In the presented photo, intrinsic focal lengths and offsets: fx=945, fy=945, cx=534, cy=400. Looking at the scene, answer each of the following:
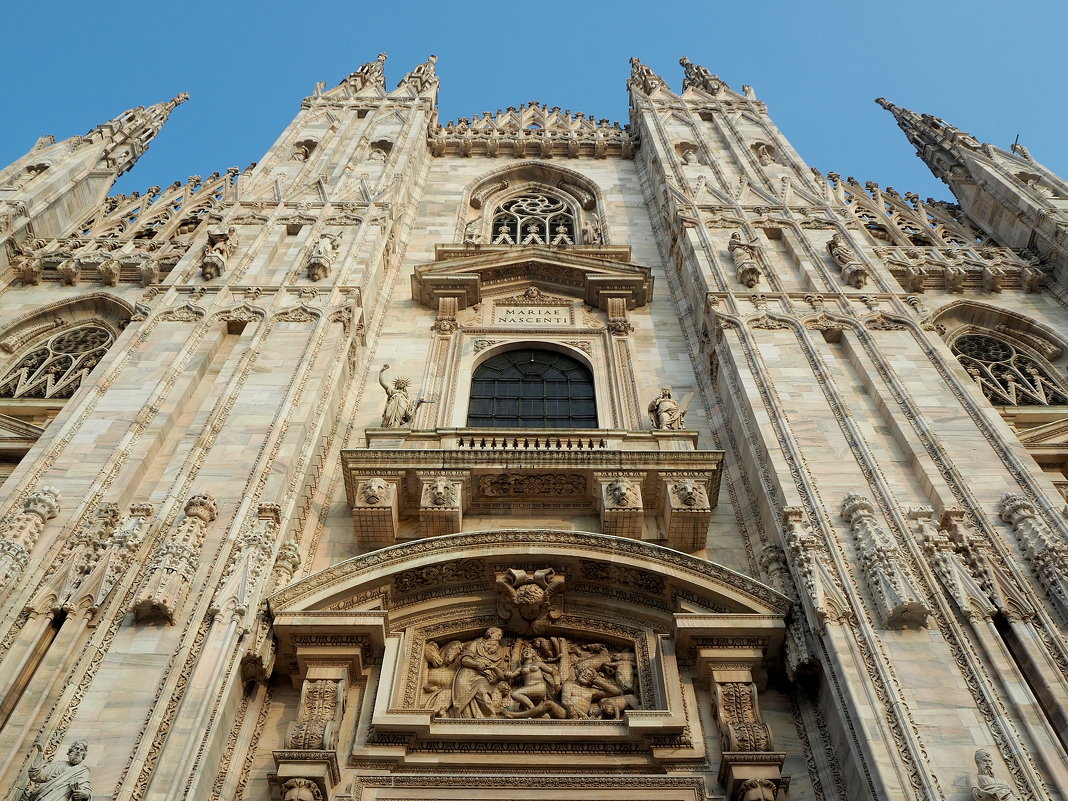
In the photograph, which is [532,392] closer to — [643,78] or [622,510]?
[622,510]

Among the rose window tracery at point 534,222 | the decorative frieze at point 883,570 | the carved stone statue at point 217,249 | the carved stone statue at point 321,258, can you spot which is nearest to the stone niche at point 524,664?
the decorative frieze at point 883,570

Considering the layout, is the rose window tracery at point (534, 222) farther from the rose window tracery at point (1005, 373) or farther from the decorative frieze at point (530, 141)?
the rose window tracery at point (1005, 373)

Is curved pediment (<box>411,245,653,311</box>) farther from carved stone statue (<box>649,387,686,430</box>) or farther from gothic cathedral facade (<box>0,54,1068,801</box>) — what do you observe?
carved stone statue (<box>649,387,686,430</box>)

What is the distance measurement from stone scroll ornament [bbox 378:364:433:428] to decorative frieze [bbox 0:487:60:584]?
14.9 ft

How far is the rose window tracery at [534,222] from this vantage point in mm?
23245

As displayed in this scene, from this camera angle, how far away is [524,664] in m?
10.6

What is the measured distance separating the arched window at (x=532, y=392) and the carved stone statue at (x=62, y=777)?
8245mm

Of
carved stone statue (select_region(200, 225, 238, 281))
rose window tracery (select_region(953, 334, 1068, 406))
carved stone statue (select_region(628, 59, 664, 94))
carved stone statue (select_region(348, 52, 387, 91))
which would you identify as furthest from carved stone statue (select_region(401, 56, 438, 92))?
rose window tracery (select_region(953, 334, 1068, 406))

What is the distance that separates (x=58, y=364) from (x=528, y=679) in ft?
36.8

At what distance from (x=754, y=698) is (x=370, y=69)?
25.6m

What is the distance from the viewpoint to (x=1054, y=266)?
19.3 metres

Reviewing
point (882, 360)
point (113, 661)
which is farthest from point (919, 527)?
point (113, 661)

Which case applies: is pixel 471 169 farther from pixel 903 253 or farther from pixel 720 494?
pixel 720 494

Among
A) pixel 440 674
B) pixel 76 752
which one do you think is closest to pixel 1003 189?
pixel 440 674
